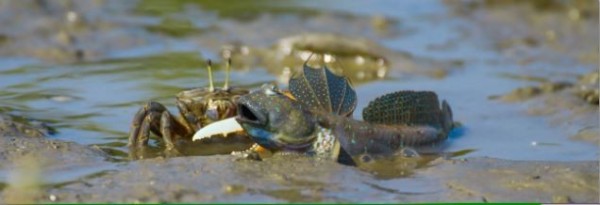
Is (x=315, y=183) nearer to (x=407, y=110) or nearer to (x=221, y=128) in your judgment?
(x=221, y=128)

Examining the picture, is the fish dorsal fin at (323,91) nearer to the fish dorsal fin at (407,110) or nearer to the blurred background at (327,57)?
the fish dorsal fin at (407,110)

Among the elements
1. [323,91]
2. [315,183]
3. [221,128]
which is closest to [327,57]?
[221,128]

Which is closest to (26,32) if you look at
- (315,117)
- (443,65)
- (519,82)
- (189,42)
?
(189,42)

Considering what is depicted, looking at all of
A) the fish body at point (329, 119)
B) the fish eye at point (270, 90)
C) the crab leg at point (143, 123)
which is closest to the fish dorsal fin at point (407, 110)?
the fish body at point (329, 119)

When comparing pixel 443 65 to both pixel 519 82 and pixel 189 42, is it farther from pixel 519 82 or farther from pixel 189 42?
pixel 189 42

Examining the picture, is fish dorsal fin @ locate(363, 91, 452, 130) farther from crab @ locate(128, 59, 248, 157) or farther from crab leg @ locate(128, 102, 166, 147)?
crab leg @ locate(128, 102, 166, 147)
